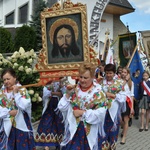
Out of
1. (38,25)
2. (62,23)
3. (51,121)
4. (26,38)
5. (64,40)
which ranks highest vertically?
(38,25)

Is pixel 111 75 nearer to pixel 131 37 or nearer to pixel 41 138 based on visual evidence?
pixel 41 138

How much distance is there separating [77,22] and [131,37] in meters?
5.09

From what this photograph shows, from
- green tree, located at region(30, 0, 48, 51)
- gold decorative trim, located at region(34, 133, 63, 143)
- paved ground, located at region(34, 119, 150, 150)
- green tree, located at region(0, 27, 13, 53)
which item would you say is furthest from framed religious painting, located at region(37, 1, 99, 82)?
green tree, located at region(0, 27, 13, 53)

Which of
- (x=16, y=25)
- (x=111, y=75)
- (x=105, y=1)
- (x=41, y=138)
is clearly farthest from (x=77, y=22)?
(x=16, y=25)

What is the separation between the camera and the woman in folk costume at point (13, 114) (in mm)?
3861

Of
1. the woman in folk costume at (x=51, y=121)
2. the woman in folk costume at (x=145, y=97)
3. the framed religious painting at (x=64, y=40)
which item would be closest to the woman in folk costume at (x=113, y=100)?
the framed religious painting at (x=64, y=40)

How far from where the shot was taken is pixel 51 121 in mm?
5387

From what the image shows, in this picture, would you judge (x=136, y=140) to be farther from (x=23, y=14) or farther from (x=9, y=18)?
(x=9, y=18)

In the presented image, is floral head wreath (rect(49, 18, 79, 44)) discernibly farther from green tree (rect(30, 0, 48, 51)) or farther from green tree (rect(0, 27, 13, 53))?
green tree (rect(0, 27, 13, 53))

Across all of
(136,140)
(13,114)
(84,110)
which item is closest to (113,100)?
(84,110)

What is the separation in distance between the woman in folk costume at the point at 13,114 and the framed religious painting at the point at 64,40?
0.79 m

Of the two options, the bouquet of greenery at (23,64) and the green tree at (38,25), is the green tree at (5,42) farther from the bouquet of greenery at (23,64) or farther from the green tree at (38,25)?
the bouquet of greenery at (23,64)

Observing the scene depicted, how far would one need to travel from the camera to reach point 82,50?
14.3 ft

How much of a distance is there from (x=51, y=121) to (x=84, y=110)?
5.93 feet
